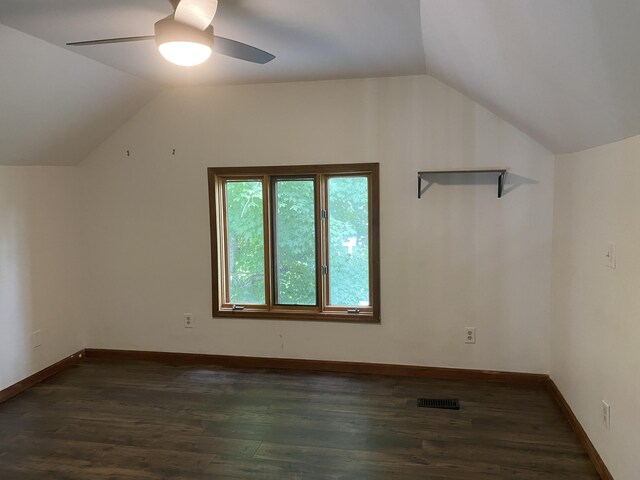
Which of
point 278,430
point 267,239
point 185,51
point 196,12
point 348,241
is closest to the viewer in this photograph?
point 196,12

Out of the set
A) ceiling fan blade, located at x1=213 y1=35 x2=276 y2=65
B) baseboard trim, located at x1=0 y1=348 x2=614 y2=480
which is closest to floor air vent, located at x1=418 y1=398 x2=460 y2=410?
baseboard trim, located at x1=0 y1=348 x2=614 y2=480

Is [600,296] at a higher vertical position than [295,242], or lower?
lower

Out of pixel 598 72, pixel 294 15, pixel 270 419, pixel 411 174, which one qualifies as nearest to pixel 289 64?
pixel 294 15

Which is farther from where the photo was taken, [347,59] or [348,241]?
[348,241]

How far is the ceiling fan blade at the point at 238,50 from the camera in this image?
94.8 inches

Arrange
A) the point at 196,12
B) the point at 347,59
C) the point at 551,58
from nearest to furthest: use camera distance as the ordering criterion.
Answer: the point at 551,58 < the point at 196,12 < the point at 347,59

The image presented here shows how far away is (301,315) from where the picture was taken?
4.20m

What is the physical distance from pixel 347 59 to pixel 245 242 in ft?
5.89

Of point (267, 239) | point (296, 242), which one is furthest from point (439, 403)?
point (267, 239)

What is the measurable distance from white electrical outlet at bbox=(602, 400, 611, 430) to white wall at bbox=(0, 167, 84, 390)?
12.9 ft

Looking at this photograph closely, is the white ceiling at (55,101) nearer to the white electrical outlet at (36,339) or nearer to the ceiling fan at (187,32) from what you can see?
the ceiling fan at (187,32)

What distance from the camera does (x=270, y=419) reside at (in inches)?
131

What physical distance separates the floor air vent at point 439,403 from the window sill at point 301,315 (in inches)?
29.8

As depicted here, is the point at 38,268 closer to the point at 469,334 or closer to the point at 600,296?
A: the point at 469,334
